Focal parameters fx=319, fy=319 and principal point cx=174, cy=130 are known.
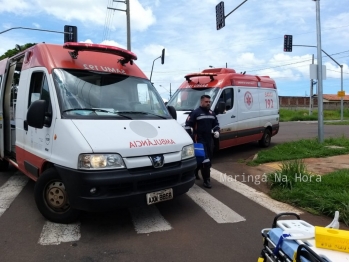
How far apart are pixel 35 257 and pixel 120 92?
2.63m

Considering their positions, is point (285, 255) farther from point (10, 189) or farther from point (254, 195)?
point (10, 189)

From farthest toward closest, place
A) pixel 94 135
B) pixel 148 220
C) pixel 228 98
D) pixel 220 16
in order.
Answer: pixel 220 16
pixel 228 98
pixel 148 220
pixel 94 135

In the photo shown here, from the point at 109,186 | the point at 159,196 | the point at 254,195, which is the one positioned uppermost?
the point at 109,186

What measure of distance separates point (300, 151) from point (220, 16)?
7.12 m

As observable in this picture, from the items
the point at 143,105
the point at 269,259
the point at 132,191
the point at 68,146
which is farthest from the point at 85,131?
the point at 269,259

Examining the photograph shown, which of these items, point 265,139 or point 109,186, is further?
point 265,139

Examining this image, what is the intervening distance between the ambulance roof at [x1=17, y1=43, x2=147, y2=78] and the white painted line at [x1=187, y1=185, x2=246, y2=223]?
7.90ft

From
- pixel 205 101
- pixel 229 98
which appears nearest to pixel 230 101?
pixel 229 98

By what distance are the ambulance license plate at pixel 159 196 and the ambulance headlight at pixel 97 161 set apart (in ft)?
2.09

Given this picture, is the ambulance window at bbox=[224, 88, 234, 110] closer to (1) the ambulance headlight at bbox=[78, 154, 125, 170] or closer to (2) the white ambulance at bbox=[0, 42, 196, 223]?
(2) the white ambulance at bbox=[0, 42, 196, 223]

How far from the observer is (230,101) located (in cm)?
951

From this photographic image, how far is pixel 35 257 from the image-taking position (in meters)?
3.50

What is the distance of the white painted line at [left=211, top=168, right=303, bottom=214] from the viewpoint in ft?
17.1

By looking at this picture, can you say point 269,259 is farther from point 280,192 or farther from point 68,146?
point 280,192
